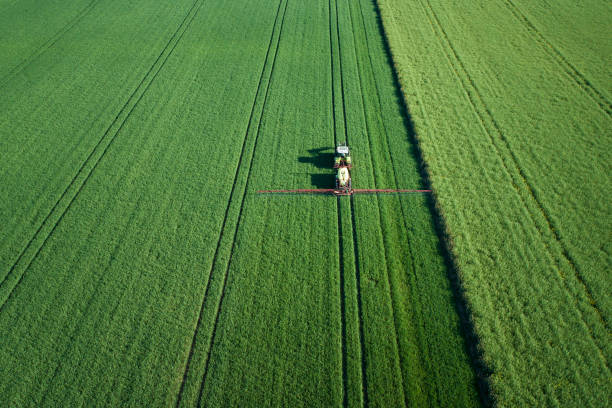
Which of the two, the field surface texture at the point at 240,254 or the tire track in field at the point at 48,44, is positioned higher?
the tire track in field at the point at 48,44

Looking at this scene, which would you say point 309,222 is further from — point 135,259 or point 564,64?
point 564,64

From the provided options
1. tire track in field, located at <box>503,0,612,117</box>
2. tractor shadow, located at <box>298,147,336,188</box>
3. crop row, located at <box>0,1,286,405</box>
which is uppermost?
tire track in field, located at <box>503,0,612,117</box>

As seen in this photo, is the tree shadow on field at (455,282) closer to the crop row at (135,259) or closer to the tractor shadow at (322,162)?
the tractor shadow at (322,162)

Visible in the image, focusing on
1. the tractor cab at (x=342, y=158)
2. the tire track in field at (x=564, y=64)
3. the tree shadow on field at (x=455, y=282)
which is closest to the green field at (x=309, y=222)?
the tree shadow on field at (x=455, y=282)

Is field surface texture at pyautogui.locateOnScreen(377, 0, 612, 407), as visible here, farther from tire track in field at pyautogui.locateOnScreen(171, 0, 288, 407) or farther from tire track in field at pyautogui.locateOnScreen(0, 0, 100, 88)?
tire track in field at pyautogui.locateOnScreen(0, 0, 100, 88)

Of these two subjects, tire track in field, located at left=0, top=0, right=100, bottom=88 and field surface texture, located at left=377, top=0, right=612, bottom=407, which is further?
tire track in field, located at left=0, top=0, right=100, bottom=88

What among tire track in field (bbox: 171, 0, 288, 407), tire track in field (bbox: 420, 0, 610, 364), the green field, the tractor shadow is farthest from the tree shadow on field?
tire track in field (bbox: 171, 0, 288, 407)

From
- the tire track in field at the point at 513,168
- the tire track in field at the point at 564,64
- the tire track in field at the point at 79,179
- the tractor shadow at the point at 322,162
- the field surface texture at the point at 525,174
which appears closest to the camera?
the field surface texture at the point at 525,174
